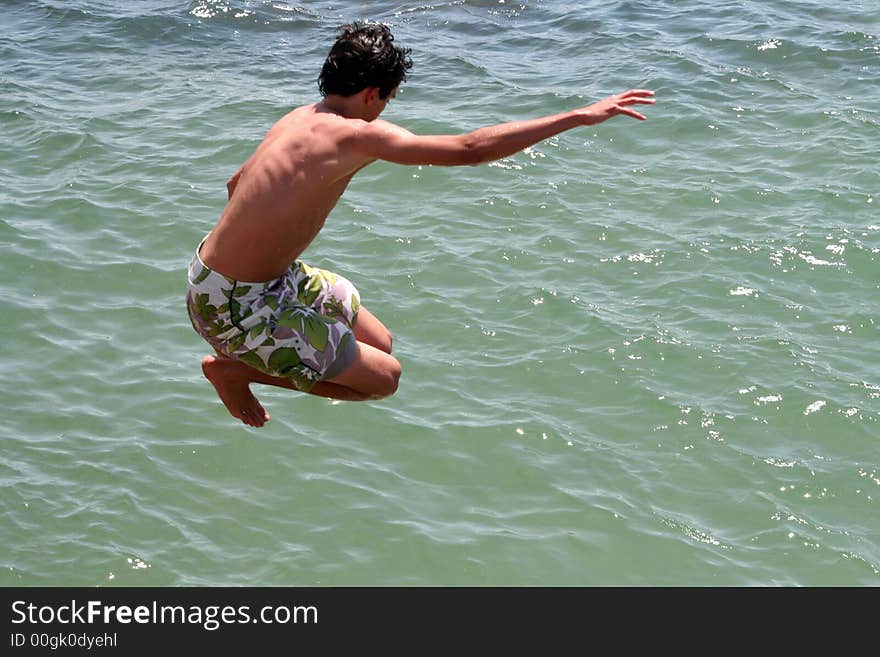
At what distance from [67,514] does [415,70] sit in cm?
837

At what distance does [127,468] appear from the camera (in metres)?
9.16

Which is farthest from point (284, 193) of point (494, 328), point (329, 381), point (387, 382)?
point (494, 328)

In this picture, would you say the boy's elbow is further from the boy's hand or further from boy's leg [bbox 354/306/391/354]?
boy's leg [bbox 354/306/391/354]

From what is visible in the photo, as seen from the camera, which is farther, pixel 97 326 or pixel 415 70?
pixel 415 70

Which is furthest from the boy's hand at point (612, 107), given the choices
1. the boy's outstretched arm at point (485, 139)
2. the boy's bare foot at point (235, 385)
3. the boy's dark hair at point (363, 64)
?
the boy's bare foot at point (235, 385)

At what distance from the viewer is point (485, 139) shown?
643cm

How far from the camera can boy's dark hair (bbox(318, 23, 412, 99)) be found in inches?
265

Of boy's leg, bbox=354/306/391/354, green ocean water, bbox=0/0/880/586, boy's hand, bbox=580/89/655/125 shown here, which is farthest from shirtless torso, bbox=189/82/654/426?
green ocean water, bbox=0/0/880/586

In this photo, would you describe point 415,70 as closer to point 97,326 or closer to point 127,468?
point 97,326

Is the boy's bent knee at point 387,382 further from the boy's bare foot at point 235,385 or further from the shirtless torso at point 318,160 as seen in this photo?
the boy's bare foot at point 235,385

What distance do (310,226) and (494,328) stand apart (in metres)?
3.83

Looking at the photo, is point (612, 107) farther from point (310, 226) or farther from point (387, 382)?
point (387, 382)

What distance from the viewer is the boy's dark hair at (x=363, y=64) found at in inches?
265

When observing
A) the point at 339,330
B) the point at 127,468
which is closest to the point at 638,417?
the point at 339,330
